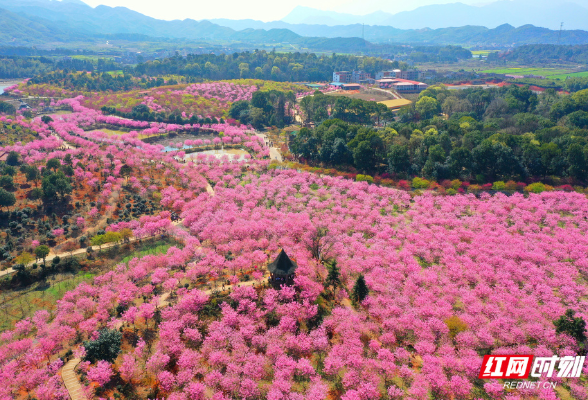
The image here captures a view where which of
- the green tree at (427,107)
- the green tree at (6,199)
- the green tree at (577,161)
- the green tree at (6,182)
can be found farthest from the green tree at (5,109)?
the green tree at (577,161)

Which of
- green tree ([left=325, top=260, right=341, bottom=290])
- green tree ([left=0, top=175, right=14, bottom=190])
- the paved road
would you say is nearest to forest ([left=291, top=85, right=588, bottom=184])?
the paved road

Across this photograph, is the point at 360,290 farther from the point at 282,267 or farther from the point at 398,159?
the point at 398,159

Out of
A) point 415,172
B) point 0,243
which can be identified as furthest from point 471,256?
point 0,243

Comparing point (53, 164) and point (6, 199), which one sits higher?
point (53, 164)

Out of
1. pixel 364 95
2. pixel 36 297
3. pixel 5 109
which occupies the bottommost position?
pixel 36 297

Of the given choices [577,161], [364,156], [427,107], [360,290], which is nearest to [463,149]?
[364,156]

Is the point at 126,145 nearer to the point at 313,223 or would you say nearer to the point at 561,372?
the point at 313,223

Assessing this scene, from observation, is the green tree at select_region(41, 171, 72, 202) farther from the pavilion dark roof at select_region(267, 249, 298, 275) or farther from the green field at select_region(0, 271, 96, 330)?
the pavilion dark roof at select_region(267, 249, 298, 275)
